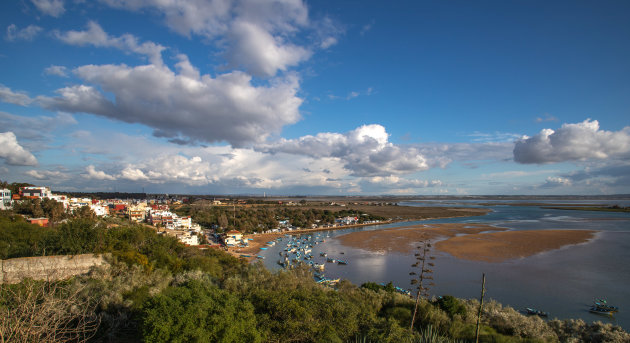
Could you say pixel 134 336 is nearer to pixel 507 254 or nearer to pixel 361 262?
pixel 361 262

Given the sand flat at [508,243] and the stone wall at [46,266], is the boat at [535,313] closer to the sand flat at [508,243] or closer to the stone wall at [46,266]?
the sand flat at [508,243]

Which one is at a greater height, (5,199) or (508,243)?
(5,199)

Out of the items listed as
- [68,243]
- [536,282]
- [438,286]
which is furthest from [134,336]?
[536,282]

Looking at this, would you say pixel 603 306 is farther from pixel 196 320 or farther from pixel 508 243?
pixel 196 320

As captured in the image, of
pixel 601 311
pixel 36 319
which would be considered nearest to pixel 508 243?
pixel 601 311

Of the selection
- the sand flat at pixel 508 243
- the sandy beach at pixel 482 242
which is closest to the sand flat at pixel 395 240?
the sandy beach at pixel 482 242
